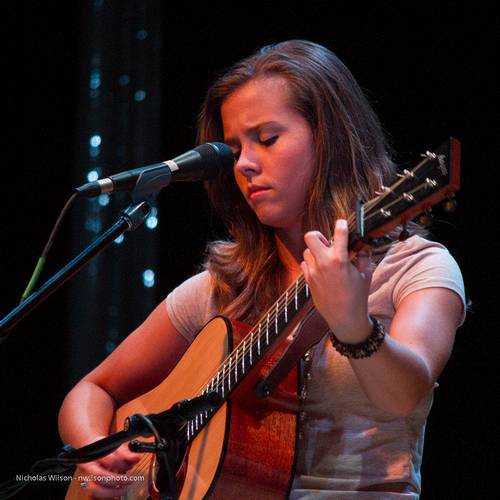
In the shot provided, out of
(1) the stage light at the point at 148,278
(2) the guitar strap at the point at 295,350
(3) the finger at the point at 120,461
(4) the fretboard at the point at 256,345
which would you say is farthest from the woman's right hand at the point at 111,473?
(1) the stage light at the point at 148,278

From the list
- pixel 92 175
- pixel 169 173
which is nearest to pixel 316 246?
pixel 169 173

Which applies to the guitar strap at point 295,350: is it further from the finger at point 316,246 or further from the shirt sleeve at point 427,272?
the finger at point 316,246

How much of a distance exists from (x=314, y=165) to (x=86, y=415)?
108 cm

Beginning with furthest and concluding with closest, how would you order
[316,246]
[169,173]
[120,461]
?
[120,461] < [169,173] < [316,246]

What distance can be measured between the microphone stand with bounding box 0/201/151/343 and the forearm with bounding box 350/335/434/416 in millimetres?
606

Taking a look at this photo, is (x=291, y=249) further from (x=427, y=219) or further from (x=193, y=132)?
(x=193, y=132)

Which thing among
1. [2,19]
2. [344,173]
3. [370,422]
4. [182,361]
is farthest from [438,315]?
[2,19]

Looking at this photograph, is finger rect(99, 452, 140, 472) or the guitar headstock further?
finger rect(99, 452, 140, 472)

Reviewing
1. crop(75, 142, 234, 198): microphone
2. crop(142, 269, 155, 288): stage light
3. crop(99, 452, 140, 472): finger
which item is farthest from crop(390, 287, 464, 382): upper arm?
crop(142, 269, 155, 288): stage light

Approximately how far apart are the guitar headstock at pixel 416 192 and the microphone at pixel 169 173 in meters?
0.48

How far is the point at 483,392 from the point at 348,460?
52.2 inches

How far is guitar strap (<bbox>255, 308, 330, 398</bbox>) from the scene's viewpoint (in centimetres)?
210

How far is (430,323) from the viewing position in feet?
6.40

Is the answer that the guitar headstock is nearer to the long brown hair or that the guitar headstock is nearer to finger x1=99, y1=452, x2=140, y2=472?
the long brown hair
